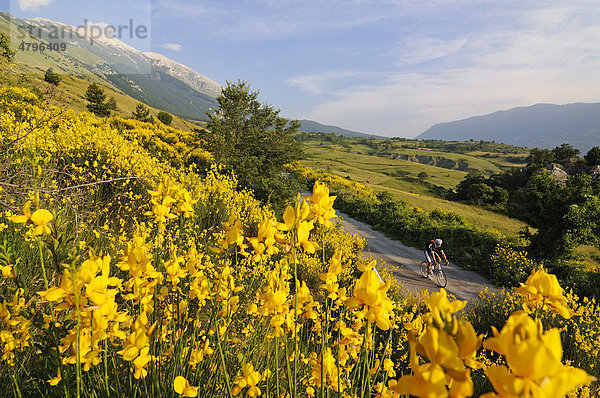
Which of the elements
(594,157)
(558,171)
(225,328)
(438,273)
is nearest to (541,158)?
(594,157)

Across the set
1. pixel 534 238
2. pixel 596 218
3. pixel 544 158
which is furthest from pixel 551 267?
pixel 544 158

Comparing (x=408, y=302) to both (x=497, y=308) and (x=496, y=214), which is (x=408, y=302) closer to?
(x=497, y=308)

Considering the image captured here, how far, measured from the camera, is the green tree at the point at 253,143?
38.0 ft

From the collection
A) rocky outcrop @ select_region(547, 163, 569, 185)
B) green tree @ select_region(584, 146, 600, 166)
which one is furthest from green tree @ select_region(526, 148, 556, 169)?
green tree @ select_region(584, 146, 600, 166)

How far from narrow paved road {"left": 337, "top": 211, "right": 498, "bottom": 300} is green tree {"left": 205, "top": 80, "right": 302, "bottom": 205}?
4.52 meters

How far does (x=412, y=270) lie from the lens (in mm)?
9938

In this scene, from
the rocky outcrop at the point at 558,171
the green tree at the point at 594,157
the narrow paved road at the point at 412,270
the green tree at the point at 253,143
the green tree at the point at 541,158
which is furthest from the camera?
the green tree at the point at 541,158

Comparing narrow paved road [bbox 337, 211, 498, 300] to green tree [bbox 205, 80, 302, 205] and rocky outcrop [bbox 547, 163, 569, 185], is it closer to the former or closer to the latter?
green tree [bbox 205, 80, 302, 205]

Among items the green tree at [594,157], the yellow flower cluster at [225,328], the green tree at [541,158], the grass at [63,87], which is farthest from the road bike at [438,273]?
the green tree at [541,158]

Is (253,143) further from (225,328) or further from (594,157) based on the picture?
(594,157)

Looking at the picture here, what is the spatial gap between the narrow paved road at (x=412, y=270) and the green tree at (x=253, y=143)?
4.52m

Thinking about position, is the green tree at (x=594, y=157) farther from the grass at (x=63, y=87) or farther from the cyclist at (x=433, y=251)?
the grass at (x=63, y=87)

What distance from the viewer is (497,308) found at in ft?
19.3

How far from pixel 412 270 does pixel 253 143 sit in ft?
28.6
